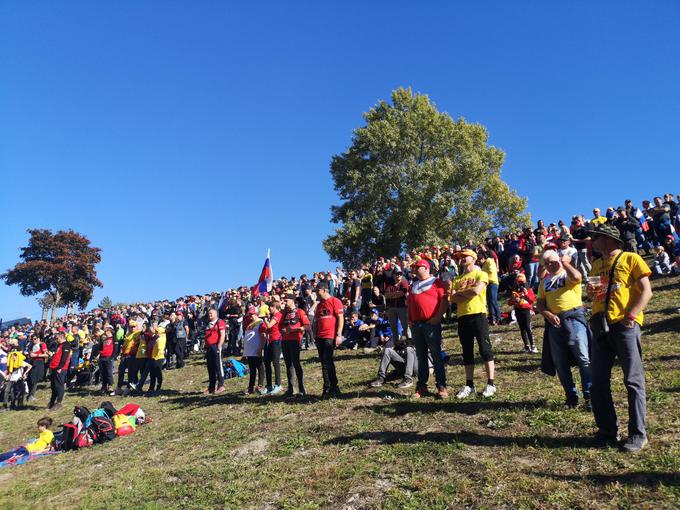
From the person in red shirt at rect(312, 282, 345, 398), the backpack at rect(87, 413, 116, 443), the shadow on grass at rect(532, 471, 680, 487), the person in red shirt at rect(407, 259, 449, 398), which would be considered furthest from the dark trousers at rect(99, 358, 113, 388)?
the shadow on grass at rect(532, 471, 680, 487)

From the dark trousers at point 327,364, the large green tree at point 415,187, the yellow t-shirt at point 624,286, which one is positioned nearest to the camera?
the yellow t-shirt at point 624,286

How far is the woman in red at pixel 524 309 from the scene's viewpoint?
972 cm

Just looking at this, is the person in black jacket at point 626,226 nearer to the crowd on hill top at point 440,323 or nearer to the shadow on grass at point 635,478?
the crowd on hill top at point 440,323

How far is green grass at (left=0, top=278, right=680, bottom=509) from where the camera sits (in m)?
4.21

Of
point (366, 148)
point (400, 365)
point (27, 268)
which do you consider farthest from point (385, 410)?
point (27, 268)

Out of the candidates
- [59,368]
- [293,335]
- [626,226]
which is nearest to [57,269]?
→ [59,368]

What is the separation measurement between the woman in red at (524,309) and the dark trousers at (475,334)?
3264 mm

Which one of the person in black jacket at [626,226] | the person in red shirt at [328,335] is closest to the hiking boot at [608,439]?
the person in red shirt at [328,335]

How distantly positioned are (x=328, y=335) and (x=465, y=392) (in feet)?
9.80

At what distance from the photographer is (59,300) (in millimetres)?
50406

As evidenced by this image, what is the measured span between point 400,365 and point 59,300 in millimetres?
53216

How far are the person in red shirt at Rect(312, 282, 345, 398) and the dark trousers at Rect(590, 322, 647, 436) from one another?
489 centimetres

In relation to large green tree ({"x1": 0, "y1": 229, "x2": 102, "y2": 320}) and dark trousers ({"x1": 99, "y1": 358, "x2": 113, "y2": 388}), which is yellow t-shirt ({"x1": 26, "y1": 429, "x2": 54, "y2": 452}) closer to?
dark trousers ({"x1": 99, "y1": 358, "x2": 113, "y2": 388})

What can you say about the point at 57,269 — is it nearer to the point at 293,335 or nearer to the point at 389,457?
the point at 293,335
